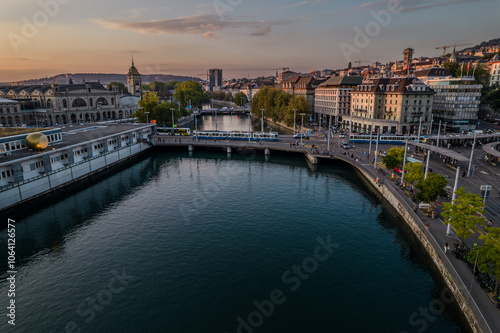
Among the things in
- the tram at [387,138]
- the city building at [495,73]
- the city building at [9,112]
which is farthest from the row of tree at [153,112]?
the city building at [495,73]

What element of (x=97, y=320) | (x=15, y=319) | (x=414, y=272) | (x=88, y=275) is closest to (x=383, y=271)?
(x=414, y=272)

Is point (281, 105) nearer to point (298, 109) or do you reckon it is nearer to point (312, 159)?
point (298, 109)

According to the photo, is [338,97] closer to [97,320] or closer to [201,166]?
[201,166]

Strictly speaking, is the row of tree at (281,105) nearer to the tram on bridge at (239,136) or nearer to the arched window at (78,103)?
the tram on bridge at (239,136)

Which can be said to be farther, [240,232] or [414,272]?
[240,232]

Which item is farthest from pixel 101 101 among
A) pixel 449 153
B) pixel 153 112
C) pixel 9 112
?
pixel 449 153

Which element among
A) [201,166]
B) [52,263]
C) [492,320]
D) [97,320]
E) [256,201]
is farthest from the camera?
[201,166]

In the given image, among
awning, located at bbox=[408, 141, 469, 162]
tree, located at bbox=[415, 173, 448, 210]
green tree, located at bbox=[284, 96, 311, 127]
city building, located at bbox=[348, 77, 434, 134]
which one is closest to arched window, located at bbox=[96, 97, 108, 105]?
green tree, located at bbox=[284, 96, 311, 127]
